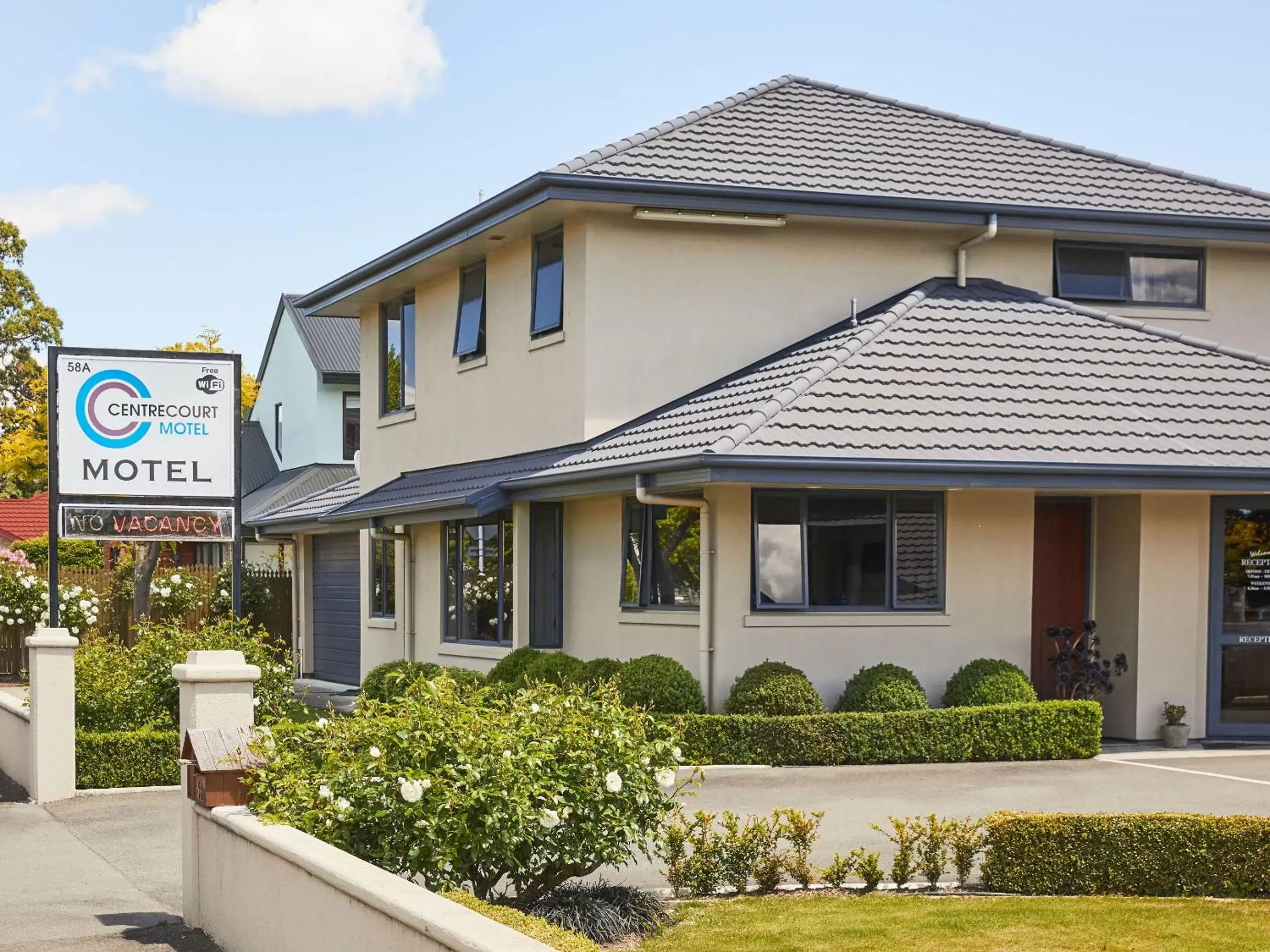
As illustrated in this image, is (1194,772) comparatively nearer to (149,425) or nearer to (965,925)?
(965,925)

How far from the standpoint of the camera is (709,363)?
20.7 meters

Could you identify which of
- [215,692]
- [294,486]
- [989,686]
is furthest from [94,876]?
[294,486]

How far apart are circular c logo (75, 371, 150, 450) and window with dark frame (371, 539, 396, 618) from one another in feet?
32.9

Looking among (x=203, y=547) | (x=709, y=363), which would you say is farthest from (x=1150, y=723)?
(x=203, y=547)

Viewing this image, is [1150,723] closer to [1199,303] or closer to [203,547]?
[1199,303]

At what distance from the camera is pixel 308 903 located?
24.2 ft

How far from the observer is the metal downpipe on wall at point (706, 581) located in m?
17.7

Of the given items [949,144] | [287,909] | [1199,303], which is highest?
[949,144]

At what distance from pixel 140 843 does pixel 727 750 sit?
20.4ft

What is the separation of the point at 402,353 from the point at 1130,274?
458 inches

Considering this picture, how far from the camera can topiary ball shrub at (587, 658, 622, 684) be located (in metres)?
17.6

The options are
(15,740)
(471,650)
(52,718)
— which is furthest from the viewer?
(471,650)

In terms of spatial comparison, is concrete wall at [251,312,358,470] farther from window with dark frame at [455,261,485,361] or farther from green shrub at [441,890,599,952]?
green shrub at [441,890,599,952]

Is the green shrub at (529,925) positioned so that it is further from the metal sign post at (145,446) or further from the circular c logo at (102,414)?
the circular c logo at (102,414)
